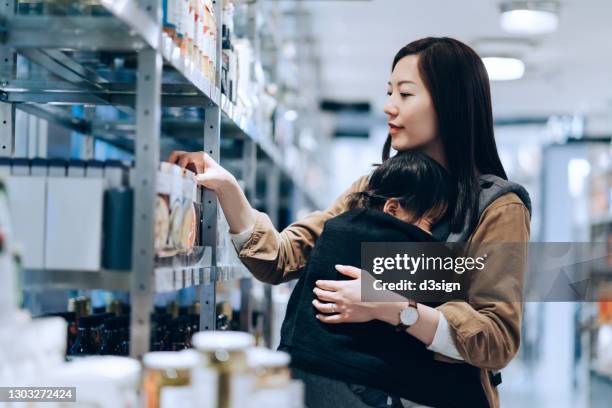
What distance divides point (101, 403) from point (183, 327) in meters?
1.12

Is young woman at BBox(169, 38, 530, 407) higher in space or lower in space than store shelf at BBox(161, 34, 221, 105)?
lower

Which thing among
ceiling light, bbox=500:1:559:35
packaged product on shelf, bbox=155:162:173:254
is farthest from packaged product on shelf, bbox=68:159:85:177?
ceiling light, bbox=500:1:559:35

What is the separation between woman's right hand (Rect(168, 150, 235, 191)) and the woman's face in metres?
0.50

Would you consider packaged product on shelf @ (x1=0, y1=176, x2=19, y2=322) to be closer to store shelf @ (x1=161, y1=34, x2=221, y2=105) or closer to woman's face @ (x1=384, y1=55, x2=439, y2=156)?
store shelf @ (x1=161, y1=34, x2=221, y2=105)

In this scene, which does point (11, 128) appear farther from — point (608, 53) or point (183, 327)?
point (608, 53)

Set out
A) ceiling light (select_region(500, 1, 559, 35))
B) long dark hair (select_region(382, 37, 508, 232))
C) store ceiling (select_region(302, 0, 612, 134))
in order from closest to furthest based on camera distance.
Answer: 1. long dark hair (select_region(382, 37, 508, 232))
2. ceiling light (select_region(500, 1, 559, 35))
3. store ceiling (select_region(302, 0, 612, 134))

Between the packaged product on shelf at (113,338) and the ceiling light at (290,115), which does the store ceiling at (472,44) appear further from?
the packaged product on shelf at (113,338)

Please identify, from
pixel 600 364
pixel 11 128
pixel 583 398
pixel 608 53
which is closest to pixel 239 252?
pixel 11 128

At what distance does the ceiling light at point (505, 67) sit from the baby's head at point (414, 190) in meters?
6.20

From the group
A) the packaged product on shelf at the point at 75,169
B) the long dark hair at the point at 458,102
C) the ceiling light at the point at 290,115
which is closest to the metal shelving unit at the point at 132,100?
the packaged product on shelf at the point at 75,169

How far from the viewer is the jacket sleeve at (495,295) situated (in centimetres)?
212

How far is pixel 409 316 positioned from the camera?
2.12 m

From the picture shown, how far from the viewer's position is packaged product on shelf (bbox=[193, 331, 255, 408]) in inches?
63.1

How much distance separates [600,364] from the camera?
6.30 meters
